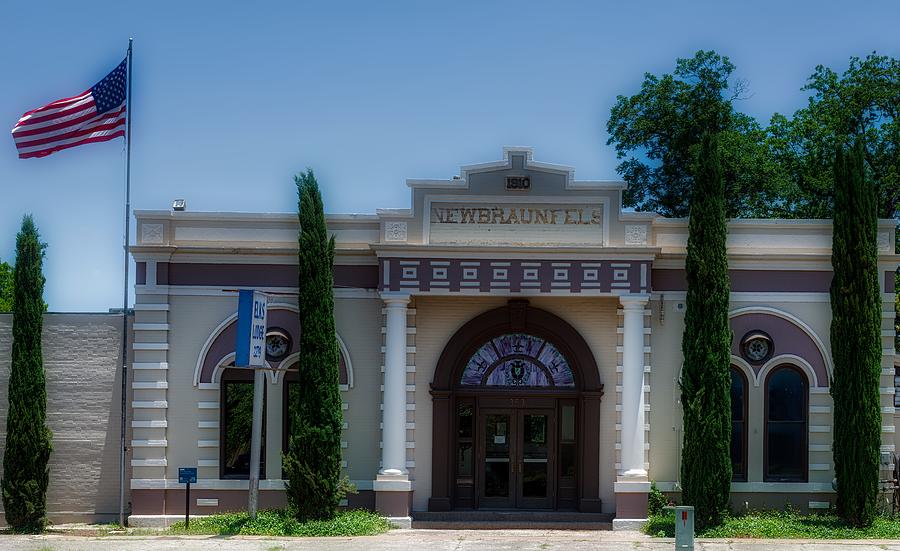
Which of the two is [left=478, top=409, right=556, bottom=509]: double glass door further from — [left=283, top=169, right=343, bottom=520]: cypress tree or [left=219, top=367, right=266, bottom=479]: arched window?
[left=219, top=367, right=266, bottom=479]: arched window

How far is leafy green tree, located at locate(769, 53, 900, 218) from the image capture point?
115ft

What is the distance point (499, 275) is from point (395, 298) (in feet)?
6.43

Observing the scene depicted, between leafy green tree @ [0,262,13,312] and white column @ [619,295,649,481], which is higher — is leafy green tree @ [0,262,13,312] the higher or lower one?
the higher one

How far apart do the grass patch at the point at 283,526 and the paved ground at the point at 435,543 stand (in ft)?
1.15

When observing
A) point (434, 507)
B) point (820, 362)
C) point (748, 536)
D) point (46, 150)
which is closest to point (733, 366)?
point (820, 362)

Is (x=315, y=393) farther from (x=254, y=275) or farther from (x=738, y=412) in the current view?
(x=738, y=412)

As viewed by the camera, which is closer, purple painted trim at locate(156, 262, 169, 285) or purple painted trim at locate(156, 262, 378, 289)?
purple painted trim at locate(156, 262, 169, 285)

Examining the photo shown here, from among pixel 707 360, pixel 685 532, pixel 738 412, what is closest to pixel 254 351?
pixel 707 360

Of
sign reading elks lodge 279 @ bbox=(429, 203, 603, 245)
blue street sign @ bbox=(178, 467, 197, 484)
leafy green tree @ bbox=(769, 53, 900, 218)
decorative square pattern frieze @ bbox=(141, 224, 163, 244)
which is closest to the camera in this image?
blue street sign @ bbox=(178, 467, 197, 484)

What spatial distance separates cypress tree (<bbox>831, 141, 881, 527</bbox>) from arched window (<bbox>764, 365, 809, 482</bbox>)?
178 centimetres

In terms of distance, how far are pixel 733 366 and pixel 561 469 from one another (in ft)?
12.6

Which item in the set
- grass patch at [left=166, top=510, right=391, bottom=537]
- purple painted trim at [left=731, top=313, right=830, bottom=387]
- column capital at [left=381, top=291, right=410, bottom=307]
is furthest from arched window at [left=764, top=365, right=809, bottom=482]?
grass patch at [left=166, top=510, right=391, bottom=537]

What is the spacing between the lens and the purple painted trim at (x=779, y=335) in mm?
23016

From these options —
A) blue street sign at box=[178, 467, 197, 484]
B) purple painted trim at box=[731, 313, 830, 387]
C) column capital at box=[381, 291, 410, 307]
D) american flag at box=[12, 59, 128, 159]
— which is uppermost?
american flag at box=[12, 59, 128, 159]
